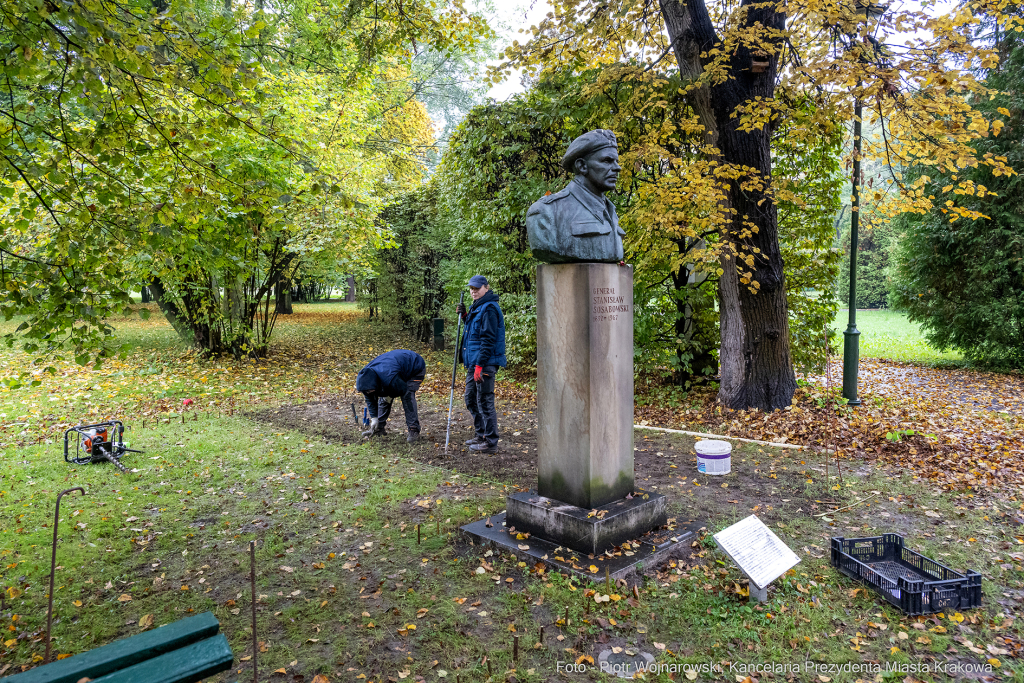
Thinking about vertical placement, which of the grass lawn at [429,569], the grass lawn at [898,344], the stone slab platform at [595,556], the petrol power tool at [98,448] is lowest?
the grass lawn at [898,344]

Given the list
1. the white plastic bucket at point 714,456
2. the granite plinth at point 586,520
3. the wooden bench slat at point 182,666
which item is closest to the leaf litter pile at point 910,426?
the white plastic bucket at point 714,456

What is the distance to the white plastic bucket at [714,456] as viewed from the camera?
6.77 meters

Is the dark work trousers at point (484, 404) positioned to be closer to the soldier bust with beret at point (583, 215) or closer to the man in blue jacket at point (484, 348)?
the man in blue jacket at point (484, 348)

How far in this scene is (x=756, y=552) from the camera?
158 inches

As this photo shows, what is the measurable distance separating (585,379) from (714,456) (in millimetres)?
2743

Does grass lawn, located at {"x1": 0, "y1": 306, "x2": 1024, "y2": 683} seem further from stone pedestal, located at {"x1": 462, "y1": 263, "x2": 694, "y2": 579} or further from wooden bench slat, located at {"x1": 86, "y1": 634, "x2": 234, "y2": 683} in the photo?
wooden bench slat, located at {"x1": 86, "y1": 634, "x2": 234, "y2": 683}

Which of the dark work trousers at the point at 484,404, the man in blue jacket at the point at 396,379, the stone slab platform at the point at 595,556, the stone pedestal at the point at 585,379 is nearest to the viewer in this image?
the stone slab platform at the point at 595,556

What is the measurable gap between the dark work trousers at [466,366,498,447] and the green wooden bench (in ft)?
17.0

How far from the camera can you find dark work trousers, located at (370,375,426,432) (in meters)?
8.41

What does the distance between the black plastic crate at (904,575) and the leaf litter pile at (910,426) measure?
89.5 inches

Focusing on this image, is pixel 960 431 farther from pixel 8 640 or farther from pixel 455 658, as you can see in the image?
pixel 8 640

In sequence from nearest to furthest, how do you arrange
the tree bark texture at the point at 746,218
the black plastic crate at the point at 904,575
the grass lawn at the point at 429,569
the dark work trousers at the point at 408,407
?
1. the grass lawn at the point at 429,569
2. the black plastic crate at the point at 904,575
3. the dark work trousers at the point at 408,407
4. the tree bark texture at the point at 746,218

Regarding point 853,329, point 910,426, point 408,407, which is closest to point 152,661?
point 408,407

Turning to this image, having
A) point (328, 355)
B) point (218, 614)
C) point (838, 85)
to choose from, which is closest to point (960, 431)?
point (838, 85)
